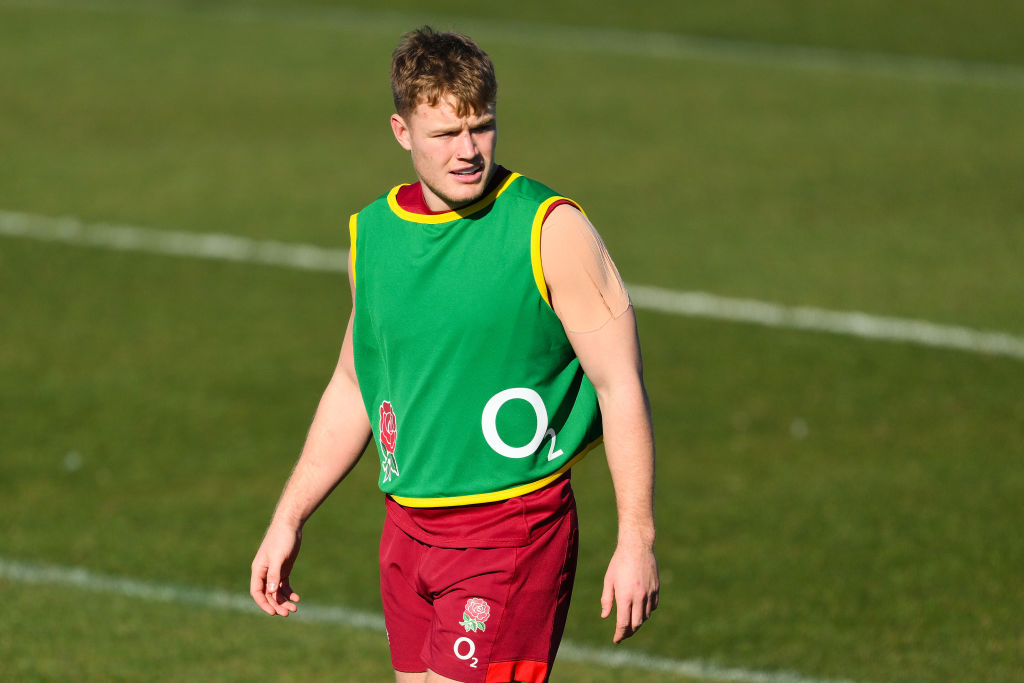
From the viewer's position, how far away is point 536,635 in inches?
156

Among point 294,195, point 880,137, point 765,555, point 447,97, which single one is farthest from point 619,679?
point 880,137

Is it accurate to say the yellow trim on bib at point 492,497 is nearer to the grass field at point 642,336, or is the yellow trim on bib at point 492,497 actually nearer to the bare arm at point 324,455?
the bare arm at point 324,455

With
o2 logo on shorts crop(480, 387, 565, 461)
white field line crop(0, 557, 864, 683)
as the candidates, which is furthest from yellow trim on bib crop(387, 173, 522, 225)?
white field line crop(0, 557, 864, 683)

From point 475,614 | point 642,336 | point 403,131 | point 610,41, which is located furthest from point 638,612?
point 610,41

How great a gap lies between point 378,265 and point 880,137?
1216 cm

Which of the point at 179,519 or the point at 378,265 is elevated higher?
the point at 378,265

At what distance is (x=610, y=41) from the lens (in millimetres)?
19953

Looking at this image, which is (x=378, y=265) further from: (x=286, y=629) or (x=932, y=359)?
(x=932, y=359)

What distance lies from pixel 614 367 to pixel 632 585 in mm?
533

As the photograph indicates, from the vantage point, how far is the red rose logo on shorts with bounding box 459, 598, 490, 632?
12.7 ft

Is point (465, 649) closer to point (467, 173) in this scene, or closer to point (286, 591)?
point (286, 591)

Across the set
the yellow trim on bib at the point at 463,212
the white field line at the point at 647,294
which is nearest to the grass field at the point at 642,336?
the white field line at the point at 647,294

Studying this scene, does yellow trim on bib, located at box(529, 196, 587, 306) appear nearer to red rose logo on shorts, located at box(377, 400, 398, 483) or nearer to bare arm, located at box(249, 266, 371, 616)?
red rose logo on shorts, located at box(377, 400, 398, 483)

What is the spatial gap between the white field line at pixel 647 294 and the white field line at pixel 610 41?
7.90 m
